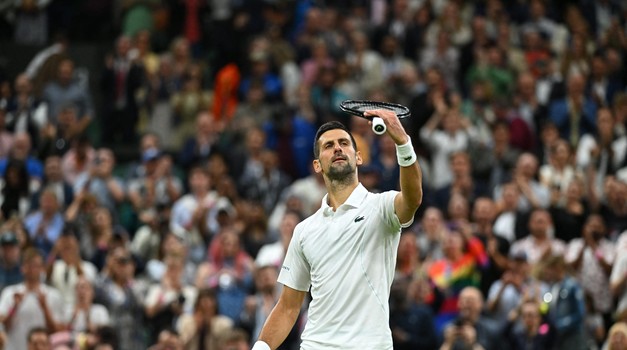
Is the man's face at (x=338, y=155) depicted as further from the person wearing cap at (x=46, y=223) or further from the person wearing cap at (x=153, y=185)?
the person wearing cap at (x=153, y=185)

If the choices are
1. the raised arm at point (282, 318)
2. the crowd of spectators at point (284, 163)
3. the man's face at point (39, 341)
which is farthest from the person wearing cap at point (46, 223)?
the raised arm at point (282, 318)

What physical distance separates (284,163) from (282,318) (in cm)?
936

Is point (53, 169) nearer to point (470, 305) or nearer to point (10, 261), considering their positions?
point (10, 261)

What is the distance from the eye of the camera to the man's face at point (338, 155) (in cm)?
855

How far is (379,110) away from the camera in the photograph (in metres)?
8.12

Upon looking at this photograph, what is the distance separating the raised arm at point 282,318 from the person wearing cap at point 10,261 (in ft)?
22.3

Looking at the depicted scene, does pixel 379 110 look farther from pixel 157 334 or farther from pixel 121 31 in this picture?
pixel 121 31

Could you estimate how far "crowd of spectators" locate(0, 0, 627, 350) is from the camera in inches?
563

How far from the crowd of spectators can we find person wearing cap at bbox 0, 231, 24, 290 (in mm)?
22

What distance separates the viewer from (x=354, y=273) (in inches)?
332

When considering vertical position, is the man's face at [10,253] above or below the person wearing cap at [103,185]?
below

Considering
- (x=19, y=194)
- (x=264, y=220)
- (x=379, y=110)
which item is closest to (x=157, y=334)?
(x=264, y=220)

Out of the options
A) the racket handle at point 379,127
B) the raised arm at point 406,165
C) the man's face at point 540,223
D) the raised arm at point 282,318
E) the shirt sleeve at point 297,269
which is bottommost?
the man's face at point 540,223

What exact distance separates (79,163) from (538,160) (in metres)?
5.49
